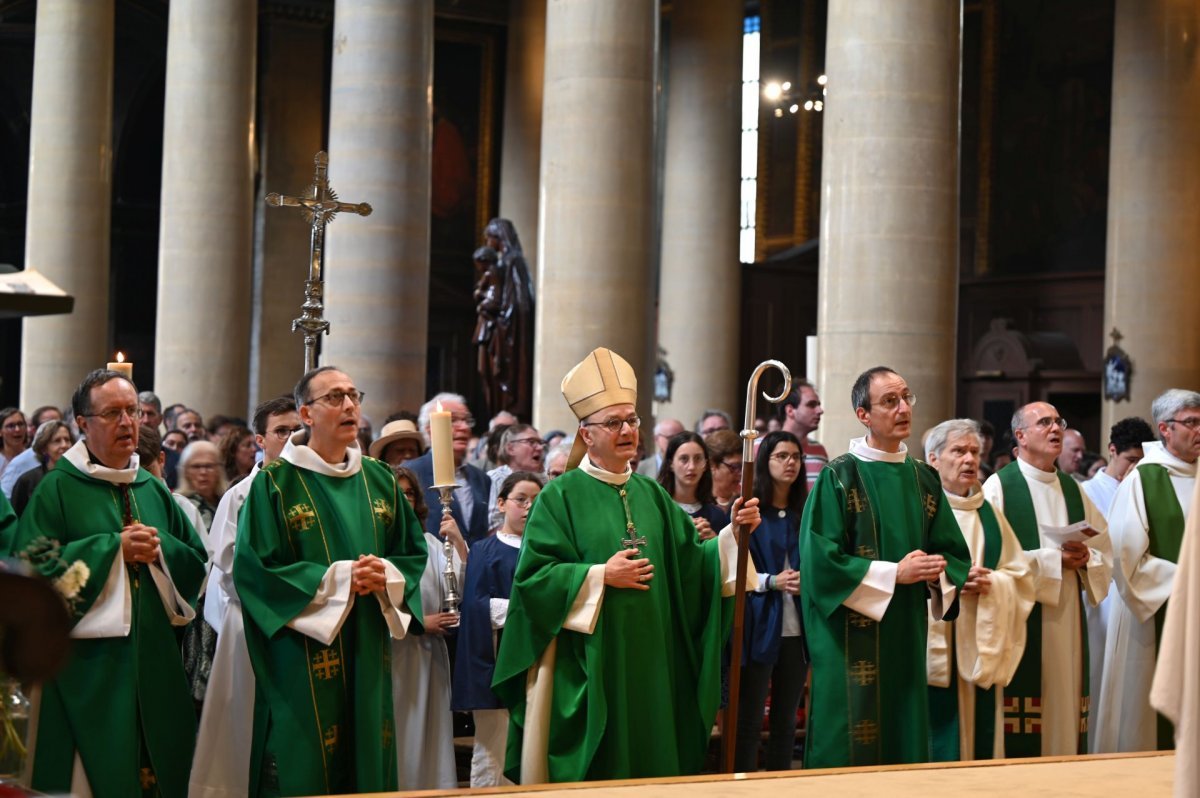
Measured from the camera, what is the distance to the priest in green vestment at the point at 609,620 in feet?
18.4

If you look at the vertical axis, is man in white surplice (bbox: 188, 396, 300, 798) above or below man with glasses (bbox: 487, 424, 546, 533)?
below

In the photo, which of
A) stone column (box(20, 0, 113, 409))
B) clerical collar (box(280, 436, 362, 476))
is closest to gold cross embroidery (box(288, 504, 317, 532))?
clerical collar (box(280, 436, 362, 476))

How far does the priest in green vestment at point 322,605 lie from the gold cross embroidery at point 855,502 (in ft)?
5.69

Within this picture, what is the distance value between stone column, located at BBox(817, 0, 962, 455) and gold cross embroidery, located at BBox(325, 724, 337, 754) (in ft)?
20.4

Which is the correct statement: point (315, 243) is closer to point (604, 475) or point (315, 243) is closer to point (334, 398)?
point (334, 398)

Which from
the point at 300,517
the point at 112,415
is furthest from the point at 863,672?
the point at 112,415

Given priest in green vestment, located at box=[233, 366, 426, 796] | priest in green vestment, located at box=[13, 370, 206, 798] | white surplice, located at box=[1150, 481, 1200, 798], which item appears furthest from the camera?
priest in green vestment, located at box=[13, 370, 206, 798]

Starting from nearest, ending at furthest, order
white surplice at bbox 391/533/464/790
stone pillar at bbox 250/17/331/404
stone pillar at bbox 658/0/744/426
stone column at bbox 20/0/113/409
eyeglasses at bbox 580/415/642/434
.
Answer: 1. eyeglasses at bbox 580/415/642/434
2. white surplice at bbox 391/533/464/790
3. stone column at bbox 20/0/113/409
4. stone pillar at bbox 658/0/744/426
5. stone pillar at bbox 250/17/331/404

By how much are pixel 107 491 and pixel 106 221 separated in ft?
45.6

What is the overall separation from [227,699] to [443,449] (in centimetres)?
132

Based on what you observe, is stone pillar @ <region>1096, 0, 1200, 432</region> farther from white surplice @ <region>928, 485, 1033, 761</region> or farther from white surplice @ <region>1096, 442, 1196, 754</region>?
white surplice @ <region>928, 485, 1033, 761</region>

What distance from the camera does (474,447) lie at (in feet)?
42.2

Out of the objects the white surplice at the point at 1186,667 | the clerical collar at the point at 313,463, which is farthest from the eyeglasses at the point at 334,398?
the white surplice at the point at 1186,667

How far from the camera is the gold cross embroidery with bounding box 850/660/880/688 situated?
6305 mm
